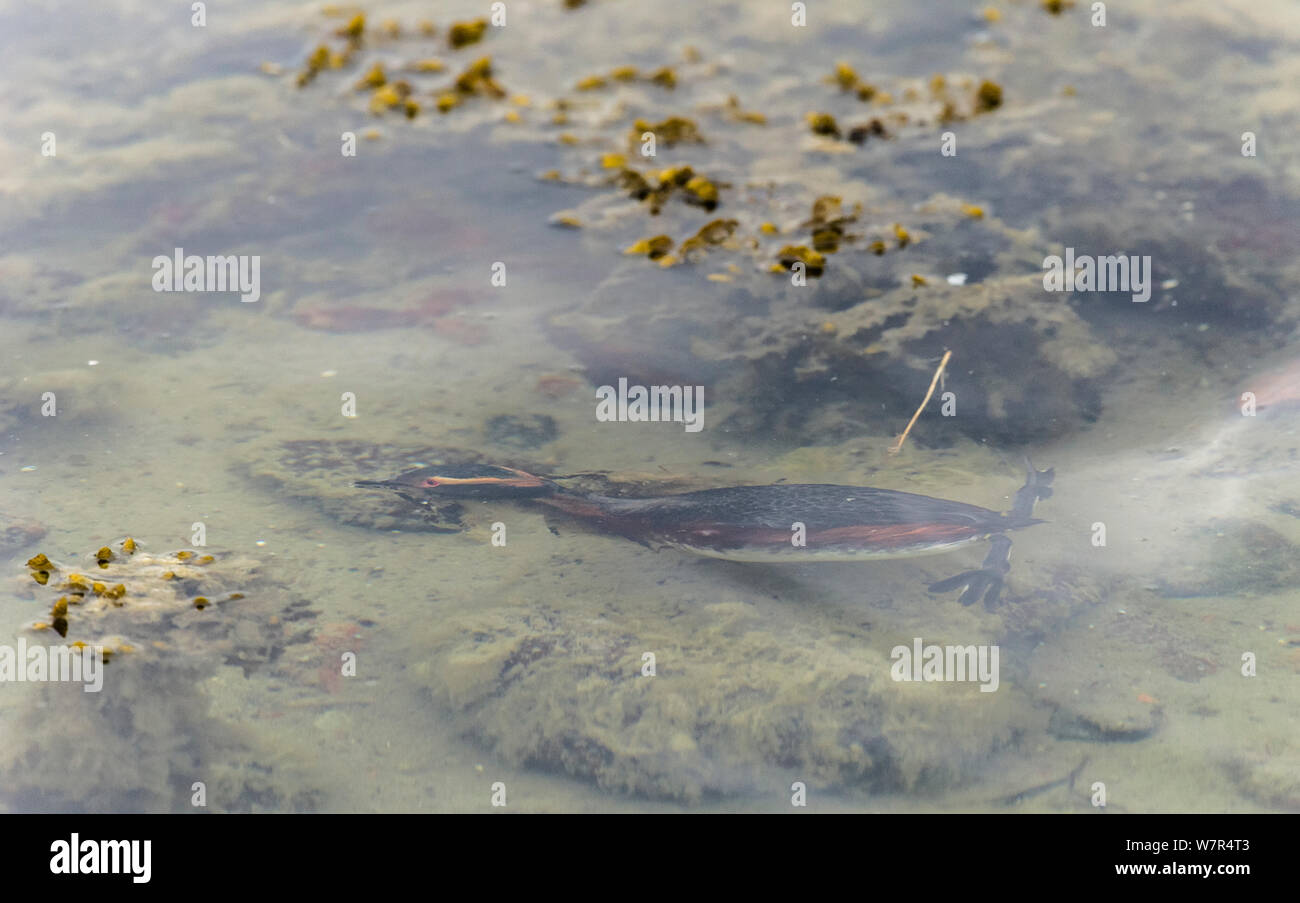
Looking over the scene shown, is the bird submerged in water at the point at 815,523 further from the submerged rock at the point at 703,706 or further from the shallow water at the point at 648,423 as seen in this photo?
the submerged rock at the point at 703,706

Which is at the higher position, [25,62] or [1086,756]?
[25,62]

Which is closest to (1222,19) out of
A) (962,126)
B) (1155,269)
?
(962,126)

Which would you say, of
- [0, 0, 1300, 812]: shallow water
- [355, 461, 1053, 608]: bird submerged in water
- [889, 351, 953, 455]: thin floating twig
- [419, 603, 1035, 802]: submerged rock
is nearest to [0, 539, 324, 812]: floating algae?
[0, 0, 1300, 812]: shallow water

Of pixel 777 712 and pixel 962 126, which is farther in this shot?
pixel 962 126

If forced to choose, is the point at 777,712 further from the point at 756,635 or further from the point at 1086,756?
the point at 1086,756

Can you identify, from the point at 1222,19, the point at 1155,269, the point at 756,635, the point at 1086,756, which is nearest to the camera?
the point at 1086,756

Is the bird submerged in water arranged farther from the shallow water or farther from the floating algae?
the floating algae
